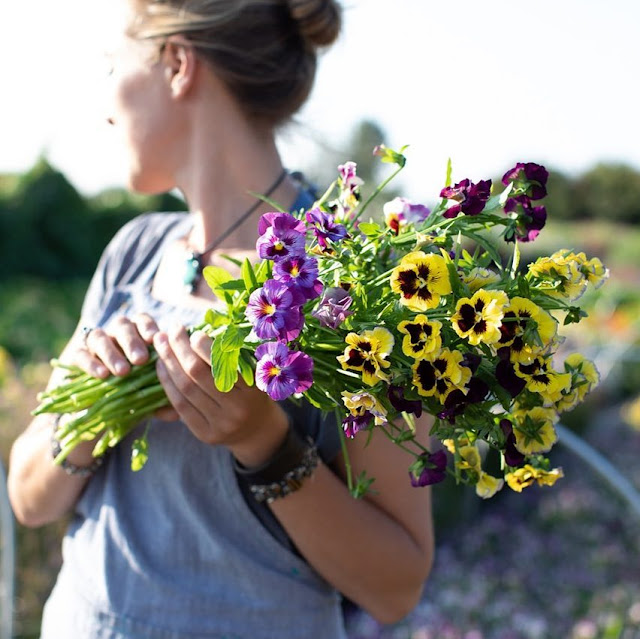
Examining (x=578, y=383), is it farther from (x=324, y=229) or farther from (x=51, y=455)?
(x=51, y=455)

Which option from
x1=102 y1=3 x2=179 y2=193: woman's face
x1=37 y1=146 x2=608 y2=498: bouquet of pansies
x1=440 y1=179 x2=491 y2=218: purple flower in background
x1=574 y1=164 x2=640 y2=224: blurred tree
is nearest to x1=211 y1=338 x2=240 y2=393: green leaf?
x1=37 y1=146 x2=608 y2=498: bouquet of pansies

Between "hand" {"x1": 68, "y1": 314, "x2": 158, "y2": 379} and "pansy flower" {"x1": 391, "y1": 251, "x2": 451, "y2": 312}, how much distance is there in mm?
522

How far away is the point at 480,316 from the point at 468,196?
16 centimetres

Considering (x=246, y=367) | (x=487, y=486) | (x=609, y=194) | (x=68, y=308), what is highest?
(x=246, y=367)

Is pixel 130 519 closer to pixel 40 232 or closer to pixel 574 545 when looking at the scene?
pixel 574 545

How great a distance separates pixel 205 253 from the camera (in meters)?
1.57

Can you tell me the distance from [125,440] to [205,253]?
39cm

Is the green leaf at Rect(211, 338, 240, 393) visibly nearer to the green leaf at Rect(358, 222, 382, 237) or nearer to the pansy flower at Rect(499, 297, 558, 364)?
the green leaf at Rect(358, 222, 382, 237)

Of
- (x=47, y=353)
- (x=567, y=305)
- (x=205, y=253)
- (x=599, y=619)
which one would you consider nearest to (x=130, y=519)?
(x=205, y=253)

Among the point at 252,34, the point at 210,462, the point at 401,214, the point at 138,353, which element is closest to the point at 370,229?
the point at 401,214

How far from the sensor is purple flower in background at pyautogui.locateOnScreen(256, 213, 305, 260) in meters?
0.90

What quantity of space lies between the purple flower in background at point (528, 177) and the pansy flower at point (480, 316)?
173 millimetres

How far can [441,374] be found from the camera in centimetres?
86

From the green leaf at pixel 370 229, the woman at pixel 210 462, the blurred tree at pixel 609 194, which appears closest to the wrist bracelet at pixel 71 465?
the woman at pixel 210 462
